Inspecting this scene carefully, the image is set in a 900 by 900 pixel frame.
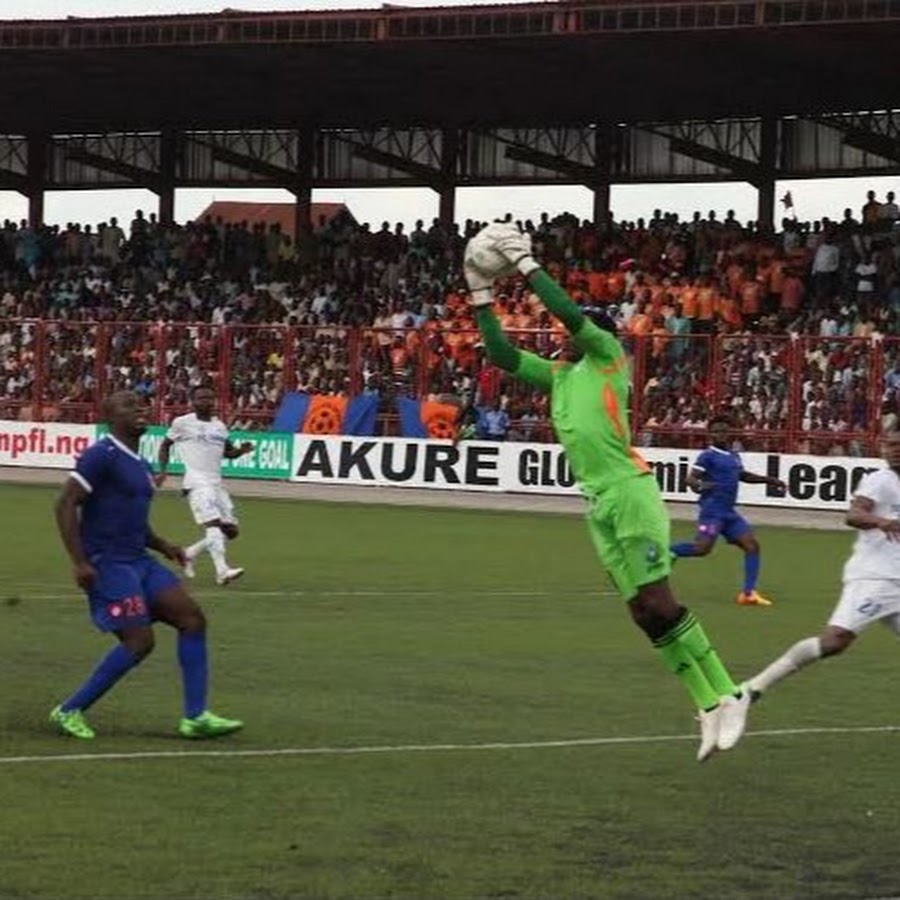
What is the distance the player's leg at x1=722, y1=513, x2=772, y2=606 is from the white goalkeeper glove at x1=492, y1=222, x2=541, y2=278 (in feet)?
37.9

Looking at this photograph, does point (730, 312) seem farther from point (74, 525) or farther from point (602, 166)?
point (74, 525)

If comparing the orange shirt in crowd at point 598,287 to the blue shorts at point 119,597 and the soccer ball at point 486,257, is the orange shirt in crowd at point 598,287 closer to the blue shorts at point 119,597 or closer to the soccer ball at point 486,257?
the blue shorts at point 119,597

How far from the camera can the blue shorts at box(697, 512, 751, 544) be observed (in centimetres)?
2339

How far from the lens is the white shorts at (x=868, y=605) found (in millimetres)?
12945

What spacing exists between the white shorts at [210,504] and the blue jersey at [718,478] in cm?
431

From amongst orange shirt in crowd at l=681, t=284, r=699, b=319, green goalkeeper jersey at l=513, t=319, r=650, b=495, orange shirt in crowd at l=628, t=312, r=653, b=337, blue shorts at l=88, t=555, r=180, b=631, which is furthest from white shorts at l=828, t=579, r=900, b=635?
orange shirt in crowd at l=681, t=284, r=699, b=319

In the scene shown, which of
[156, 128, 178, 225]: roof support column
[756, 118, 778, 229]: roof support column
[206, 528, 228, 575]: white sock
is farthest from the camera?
[156, 128, 178, 225]: roof support column

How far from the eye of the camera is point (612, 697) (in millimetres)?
15508

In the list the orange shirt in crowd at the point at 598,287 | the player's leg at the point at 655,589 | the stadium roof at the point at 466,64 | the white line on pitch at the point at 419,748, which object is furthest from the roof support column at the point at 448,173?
the player's leg at the point at 655,589

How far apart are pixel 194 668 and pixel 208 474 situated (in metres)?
11.2

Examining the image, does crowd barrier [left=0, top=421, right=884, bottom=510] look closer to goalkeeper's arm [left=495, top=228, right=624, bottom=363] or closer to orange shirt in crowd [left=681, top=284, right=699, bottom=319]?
orange shirt in crowd [left=681, top=284, right=699, bottom=319]

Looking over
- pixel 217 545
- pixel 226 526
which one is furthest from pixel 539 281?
pixel 217 545

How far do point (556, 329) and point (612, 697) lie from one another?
26317 mm

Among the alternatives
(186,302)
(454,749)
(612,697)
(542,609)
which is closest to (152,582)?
(454,749)
